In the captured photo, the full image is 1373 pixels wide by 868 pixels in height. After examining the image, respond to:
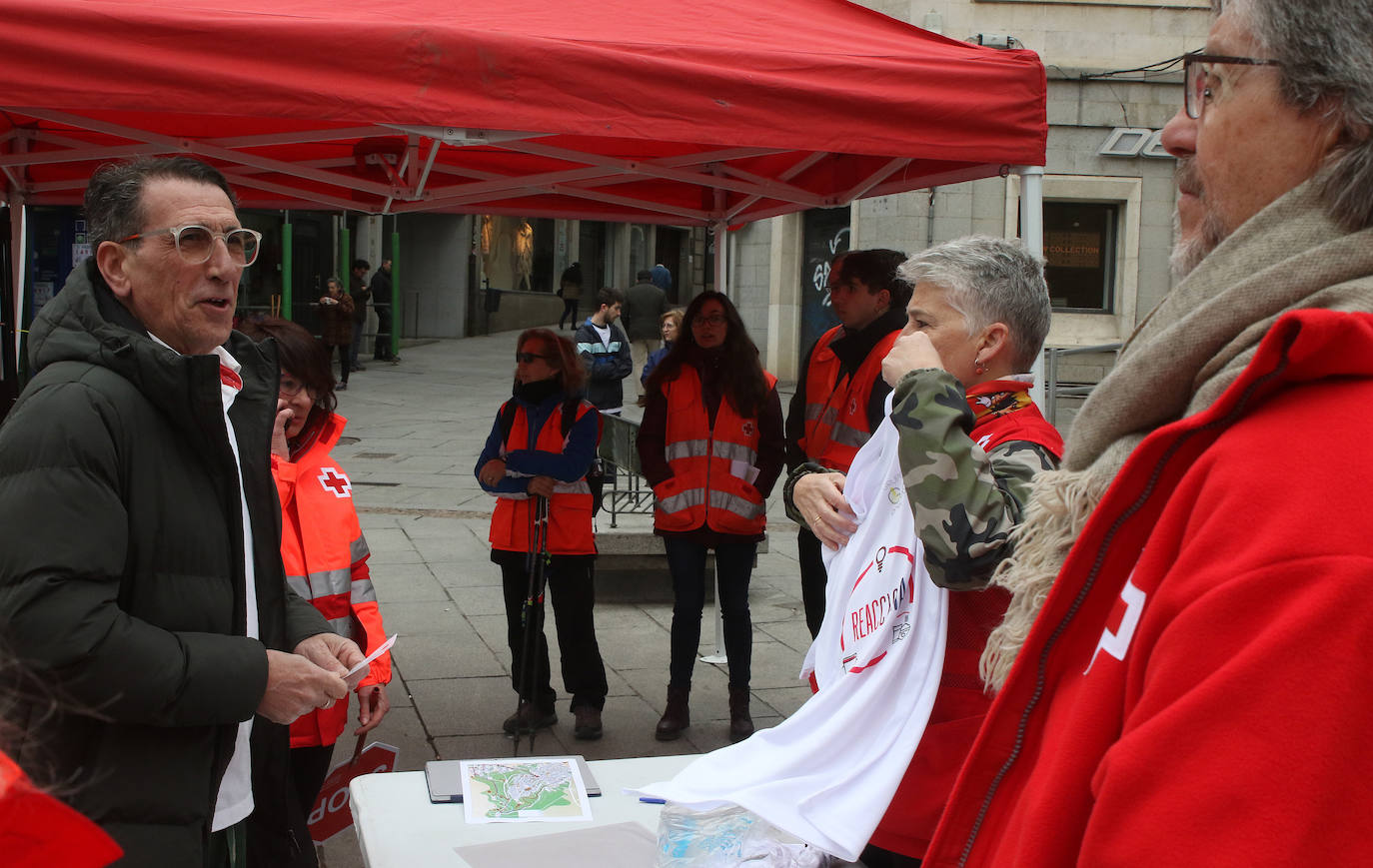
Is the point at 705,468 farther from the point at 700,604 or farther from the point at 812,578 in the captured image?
the point at 812,578

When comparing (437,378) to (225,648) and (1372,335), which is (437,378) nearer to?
(225,648)

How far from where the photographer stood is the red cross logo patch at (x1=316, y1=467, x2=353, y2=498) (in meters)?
3.22

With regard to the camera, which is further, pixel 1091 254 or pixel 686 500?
pixel 1091 254

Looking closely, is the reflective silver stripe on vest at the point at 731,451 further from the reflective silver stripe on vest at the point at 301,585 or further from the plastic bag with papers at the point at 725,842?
the plastic bag with papers at the point at 725,842

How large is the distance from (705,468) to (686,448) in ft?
0.41

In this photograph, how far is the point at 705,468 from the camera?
487cm

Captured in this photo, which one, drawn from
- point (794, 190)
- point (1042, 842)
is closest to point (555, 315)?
point (794, 190)

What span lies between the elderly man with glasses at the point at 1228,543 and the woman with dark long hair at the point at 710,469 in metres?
3.66

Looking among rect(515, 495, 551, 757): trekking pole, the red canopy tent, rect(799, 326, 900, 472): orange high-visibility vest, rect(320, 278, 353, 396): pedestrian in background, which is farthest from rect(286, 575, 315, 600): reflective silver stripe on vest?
rect(320, 278, 353, 396): pedestrian in background

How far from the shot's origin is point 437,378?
60.9 ft

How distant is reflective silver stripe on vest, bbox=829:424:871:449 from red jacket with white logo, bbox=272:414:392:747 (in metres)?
2.13

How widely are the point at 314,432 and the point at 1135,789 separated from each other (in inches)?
115

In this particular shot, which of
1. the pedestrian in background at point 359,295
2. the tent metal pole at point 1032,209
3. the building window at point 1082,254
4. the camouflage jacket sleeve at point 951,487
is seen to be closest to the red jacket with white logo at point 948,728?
the camouflage jacket sleeve at point 951,487

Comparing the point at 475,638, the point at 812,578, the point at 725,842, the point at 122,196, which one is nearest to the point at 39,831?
the point at 725,842
